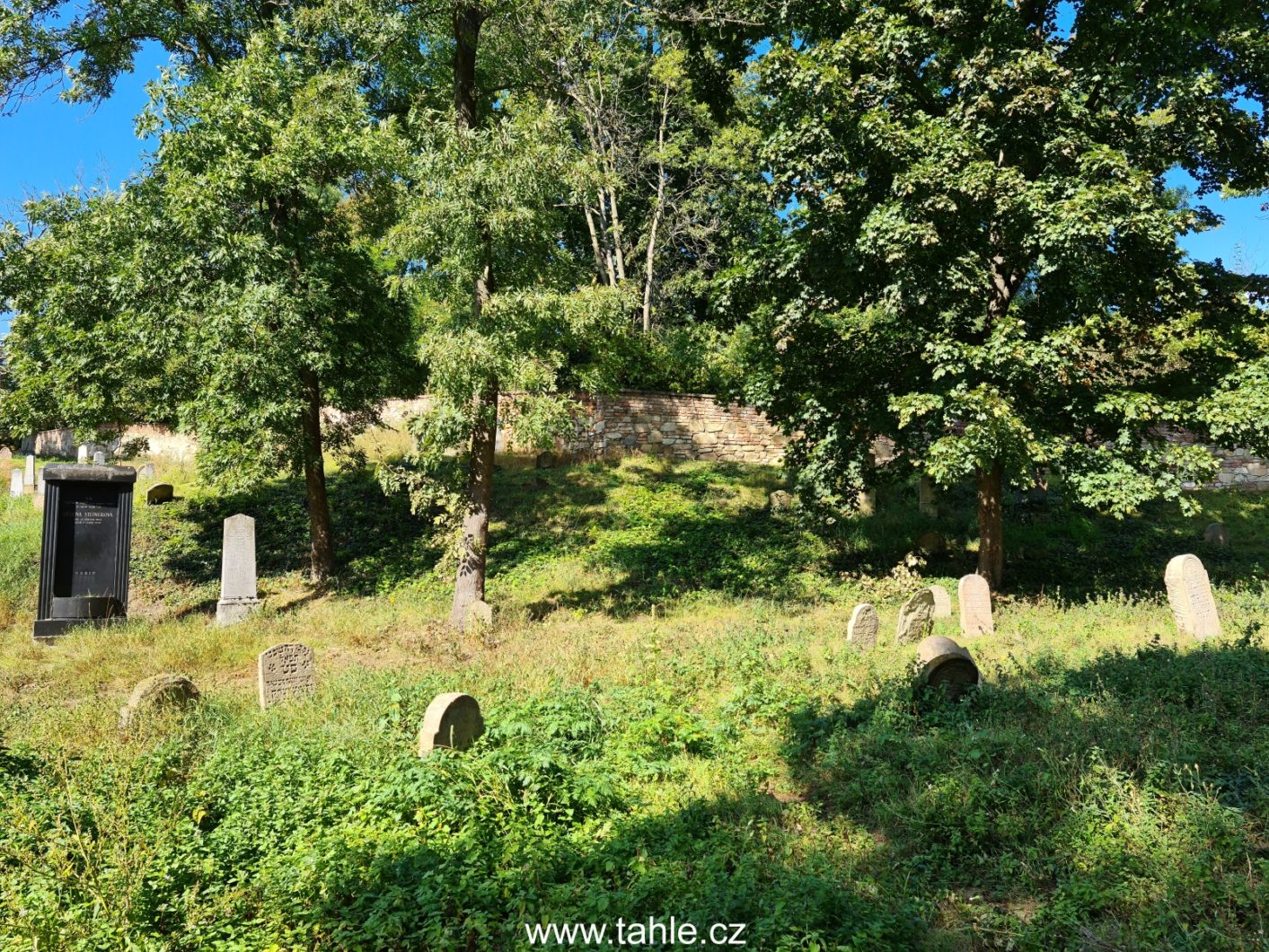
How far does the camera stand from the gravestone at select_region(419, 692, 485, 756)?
6.52 metres

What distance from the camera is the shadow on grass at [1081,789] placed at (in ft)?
14.4

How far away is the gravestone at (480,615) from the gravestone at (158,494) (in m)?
12.2

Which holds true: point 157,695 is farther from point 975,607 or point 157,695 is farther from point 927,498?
point 927,498

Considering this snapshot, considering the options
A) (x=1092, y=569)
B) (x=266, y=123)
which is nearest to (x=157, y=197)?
(x=266, y=123)

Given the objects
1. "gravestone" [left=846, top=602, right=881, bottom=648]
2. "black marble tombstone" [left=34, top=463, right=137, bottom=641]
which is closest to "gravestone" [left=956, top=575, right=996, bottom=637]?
"gravestone" [left=846, top=602, right=881, bottom=648]

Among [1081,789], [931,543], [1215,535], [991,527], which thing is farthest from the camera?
[1215,535]

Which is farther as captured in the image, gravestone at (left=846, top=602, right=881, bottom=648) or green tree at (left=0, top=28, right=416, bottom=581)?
green tree at (left=0, top=28, right=416, bottom=581)

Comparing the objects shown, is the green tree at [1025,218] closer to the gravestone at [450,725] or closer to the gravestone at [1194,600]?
the gravestone at [1194,600]

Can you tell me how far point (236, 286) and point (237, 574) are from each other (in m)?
4.94

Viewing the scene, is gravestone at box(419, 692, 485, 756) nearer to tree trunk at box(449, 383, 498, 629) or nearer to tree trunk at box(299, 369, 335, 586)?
tree trunk at box(449, 383, 498, 629)

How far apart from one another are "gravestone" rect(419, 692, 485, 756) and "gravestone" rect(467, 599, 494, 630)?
17.1 feet

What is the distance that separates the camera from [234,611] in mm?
13484
